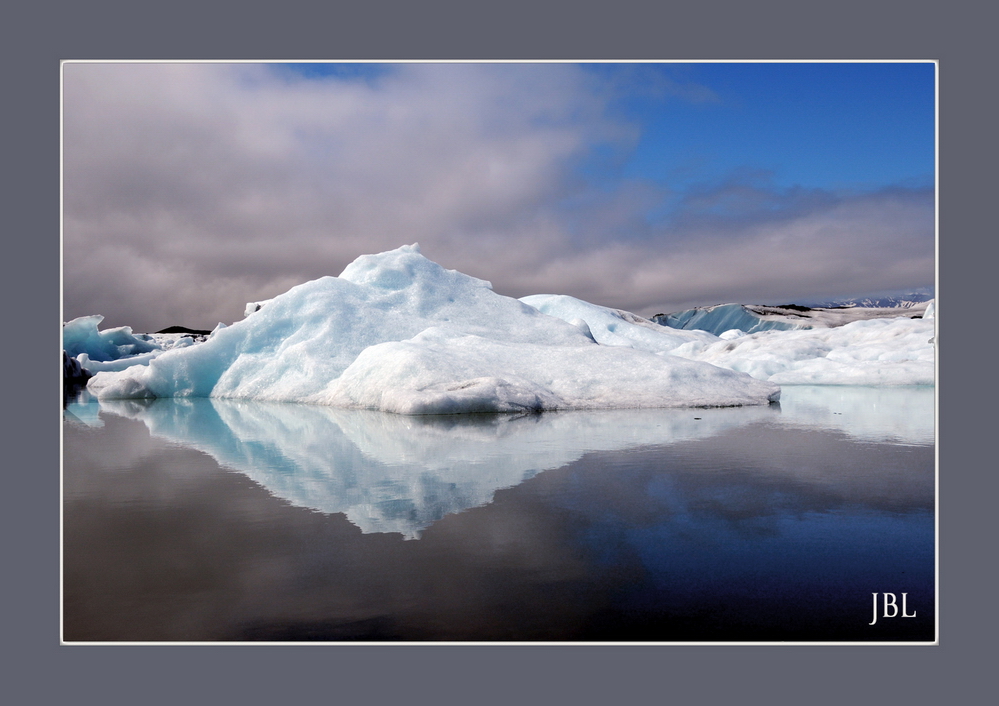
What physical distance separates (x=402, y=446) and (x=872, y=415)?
7340 millimetres

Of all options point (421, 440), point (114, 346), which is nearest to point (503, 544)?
point (421, 440)

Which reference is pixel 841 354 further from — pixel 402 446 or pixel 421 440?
pixel 402 446

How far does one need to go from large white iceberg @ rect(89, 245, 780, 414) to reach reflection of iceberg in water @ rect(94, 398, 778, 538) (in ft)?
2.48

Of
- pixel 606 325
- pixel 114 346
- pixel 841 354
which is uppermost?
pixel 606 325

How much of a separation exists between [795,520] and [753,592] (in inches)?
46.6

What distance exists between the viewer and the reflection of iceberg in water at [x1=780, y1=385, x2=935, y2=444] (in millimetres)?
7673

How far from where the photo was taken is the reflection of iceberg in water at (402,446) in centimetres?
442

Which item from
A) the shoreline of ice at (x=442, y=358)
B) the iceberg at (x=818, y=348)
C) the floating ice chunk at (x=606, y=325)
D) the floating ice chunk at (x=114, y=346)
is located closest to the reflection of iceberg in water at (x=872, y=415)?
the shoreline of ice at (x=442, y=358)

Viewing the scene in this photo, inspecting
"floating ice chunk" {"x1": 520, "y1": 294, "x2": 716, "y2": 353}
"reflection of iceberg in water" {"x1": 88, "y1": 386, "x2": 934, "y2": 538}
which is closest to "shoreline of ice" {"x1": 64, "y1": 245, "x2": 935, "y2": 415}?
"reflection of iceberg in water" {"x1": 88, "y1": 386, "x2": 934, "y2": 538}

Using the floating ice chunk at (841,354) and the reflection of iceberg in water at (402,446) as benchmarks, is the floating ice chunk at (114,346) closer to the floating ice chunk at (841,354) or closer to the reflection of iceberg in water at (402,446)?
the reflection of iceberg in water at (402,446)

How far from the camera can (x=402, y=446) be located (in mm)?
7027

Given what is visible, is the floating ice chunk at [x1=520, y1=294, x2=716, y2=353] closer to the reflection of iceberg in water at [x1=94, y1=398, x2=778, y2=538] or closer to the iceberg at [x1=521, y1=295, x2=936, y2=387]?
the iceberg at [x1=521, y1=295, x2=936, y2=387]

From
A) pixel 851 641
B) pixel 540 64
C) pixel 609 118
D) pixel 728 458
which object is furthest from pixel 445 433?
pixel 851 641

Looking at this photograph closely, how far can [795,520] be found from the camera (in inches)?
151
